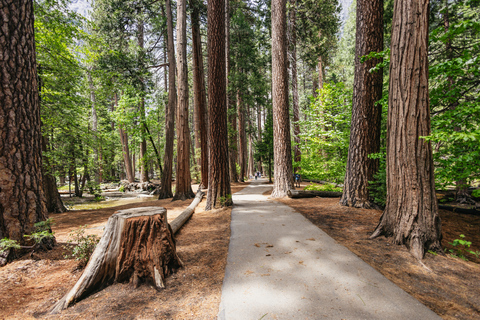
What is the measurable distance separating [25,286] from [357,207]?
267 inches

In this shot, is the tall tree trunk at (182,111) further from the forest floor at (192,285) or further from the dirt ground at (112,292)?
the dirt ground at (112,292)

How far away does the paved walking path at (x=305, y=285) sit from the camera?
6.73 feet

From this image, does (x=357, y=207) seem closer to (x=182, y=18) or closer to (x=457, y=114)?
(x=457, y=114)

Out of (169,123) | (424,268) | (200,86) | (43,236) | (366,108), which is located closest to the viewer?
(424,268)

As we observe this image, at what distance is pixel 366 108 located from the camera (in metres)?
5.80

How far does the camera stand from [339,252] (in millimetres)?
3332

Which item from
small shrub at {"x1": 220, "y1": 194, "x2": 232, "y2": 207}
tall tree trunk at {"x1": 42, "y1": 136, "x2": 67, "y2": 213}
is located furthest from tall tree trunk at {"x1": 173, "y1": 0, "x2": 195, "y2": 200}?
tall tree trunk at {"x1": 42, "y1": 136, "x2": 67, "y2": 213}

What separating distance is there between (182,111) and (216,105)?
12.7 ft

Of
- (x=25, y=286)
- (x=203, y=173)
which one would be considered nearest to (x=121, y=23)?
(x=203, y=173)

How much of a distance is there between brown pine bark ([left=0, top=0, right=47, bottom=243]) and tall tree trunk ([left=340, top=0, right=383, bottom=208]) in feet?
23.1

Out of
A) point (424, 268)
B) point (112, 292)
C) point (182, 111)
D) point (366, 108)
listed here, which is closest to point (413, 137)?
point (424, 268)

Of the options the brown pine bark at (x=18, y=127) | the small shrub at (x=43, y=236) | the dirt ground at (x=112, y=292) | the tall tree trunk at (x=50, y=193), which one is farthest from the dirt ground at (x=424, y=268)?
the tall tree trunk at (x=50, y=193)

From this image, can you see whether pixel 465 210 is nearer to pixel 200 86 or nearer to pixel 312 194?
pixel 312 194

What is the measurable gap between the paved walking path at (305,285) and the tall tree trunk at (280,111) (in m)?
4.75
